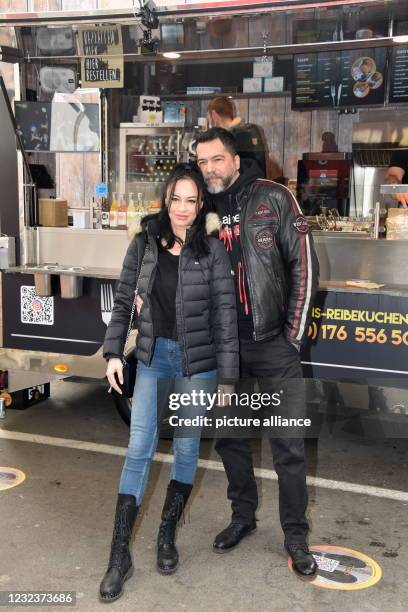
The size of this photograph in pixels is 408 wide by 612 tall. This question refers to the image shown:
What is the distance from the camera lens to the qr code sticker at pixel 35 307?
5000 millimetres

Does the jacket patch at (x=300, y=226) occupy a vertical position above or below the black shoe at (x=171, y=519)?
above

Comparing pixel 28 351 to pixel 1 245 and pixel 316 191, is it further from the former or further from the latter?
pixel 316 191

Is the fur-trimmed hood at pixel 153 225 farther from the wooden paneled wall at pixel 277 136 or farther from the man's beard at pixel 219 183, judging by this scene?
the wooden paneled wall at pixel 277 136

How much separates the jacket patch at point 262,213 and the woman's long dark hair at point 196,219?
7.7 inches

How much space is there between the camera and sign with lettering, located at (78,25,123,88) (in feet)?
15.4

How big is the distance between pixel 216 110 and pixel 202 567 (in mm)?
3560

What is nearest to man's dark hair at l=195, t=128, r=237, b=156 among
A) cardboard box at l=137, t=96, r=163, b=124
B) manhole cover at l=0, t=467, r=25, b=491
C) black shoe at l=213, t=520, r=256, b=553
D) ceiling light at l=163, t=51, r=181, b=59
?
black shoe at l=213, t=520, r=256, b=553

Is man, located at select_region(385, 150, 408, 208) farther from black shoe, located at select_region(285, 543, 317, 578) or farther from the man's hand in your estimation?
black shoe, located at select_region(285, 543, 317, 578)

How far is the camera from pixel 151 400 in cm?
289

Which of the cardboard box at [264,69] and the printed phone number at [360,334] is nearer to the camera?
the printed phone number at [360,334]

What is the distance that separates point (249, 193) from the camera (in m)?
3.01

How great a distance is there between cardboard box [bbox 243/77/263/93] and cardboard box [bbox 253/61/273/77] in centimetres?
6

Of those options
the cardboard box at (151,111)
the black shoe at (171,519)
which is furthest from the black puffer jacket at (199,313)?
the cardboard box at (151,111)

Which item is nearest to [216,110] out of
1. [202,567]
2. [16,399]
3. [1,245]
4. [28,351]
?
[1,245]
